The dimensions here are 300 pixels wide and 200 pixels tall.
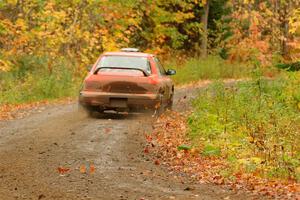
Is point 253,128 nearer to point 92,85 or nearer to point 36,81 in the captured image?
point 92,85

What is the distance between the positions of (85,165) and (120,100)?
19.3ft

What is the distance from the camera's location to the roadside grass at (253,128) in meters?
10.4

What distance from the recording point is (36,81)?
79.4 ft

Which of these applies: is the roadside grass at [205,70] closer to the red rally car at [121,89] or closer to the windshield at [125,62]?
the windshield at [125,62]

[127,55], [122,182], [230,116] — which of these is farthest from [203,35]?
[122,182]

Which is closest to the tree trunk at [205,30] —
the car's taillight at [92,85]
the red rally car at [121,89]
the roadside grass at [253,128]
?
the roadside grass at [253,128]

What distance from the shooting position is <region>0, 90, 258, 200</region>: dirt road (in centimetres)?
874

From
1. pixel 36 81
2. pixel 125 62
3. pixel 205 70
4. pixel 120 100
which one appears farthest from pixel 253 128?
pixel 205 70

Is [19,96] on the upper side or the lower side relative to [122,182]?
lower

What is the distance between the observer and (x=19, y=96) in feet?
73.9

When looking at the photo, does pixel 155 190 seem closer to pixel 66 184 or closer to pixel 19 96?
pixel 66 184

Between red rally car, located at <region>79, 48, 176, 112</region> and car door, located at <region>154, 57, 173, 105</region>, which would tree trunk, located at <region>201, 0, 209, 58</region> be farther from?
red rally car, located at <region>79, 48, 176, 112</region>

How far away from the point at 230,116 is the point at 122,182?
5646mm

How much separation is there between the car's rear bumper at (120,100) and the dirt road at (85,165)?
0.43 metres
